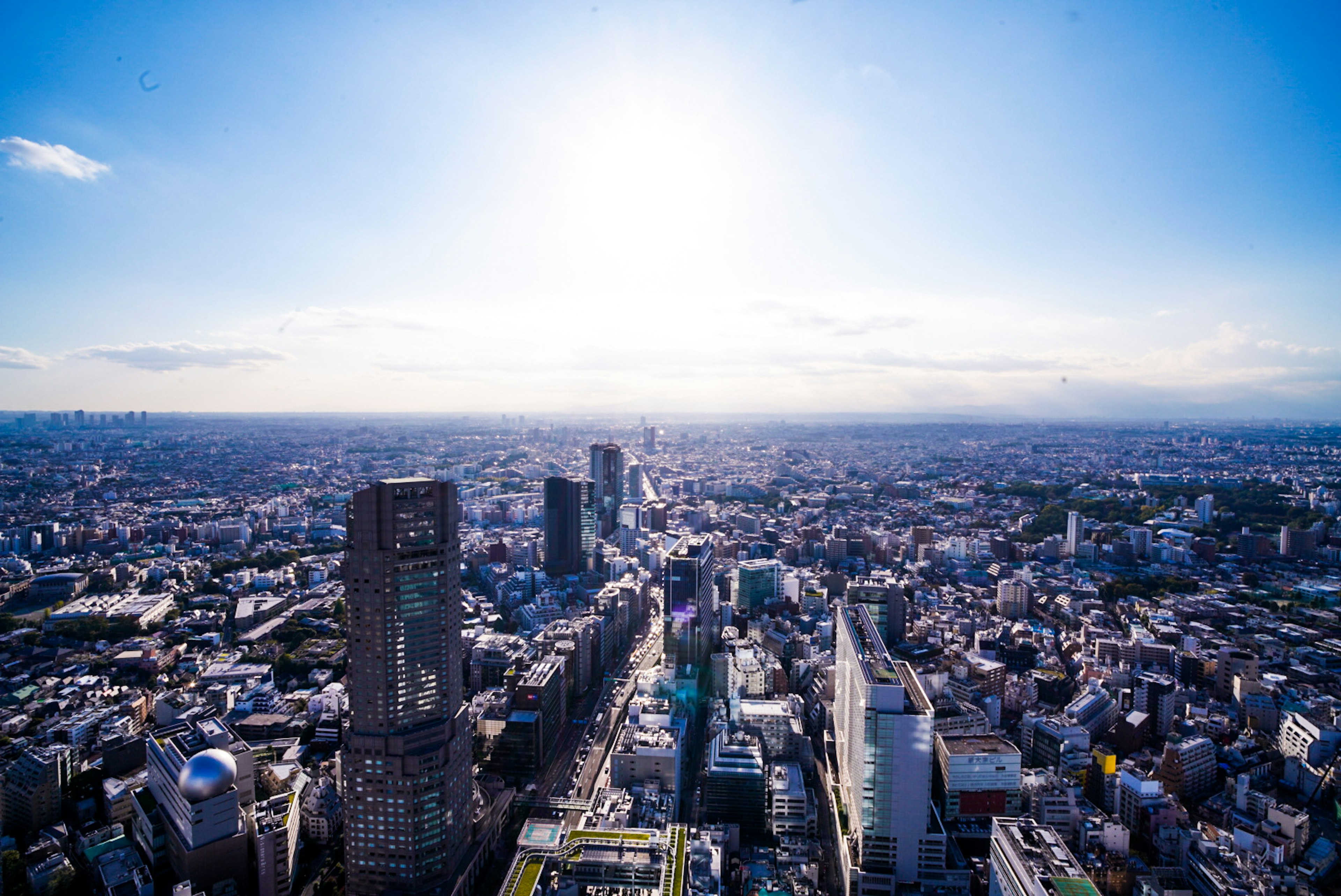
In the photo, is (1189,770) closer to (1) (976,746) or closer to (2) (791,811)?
(1) (976,746)

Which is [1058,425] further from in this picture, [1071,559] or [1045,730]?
[1045,730]

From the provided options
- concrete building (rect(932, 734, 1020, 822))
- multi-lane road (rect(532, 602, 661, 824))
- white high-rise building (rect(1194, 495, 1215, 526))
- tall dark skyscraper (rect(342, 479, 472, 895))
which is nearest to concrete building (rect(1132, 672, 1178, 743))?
concrete building (rect(932, 734, 1020, 822))

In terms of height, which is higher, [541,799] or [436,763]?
[436,763]

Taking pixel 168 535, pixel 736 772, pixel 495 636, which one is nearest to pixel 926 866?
pixel 736 772

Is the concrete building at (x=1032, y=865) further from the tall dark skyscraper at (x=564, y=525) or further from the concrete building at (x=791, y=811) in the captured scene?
the tall dark skyscraper at (x=564, y=525)

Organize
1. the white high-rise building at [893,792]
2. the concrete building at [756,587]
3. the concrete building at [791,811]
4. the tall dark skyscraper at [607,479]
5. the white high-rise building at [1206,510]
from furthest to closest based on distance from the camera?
1. the tall dark skyscraper at [607,479]
2. the white high-rise building at [1206,510]
3. the concrete building at [756,587]
4. the concrete building at [791,811]
5. the white high-rise building at [893,792]

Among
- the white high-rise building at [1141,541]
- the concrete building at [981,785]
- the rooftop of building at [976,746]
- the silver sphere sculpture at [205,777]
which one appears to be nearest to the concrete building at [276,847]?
the silver sphere sculpture at [205,777]
